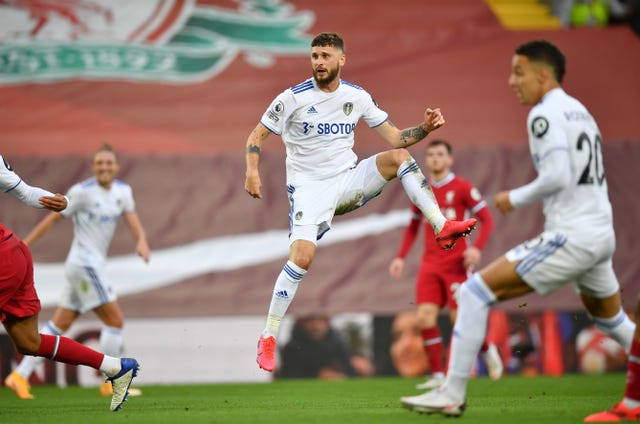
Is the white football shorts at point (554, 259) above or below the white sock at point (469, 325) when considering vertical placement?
above

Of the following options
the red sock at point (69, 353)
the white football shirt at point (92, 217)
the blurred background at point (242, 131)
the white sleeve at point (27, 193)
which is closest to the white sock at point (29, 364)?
the white football shirt at point (92, 217)

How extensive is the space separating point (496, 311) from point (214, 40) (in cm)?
537

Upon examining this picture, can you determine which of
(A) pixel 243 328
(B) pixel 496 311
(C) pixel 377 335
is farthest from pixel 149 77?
(B) pixel 496 311

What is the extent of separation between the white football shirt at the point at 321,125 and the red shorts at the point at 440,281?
90.0 inches

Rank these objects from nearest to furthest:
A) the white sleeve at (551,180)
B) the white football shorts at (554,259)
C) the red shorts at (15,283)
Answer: the white sleeve at (551,180) → the white football shorts at (554,259) → the red shorts at (15,283)

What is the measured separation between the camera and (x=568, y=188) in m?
5.59

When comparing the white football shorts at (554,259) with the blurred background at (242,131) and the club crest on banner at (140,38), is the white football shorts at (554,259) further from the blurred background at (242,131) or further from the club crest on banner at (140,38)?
the club crest on banner at (140,38)

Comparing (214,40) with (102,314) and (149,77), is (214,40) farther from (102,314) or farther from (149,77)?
(102,314)

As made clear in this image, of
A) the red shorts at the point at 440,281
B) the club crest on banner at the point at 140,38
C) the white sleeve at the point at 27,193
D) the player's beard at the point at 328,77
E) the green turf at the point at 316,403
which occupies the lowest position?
the green turf at the point at 316,403

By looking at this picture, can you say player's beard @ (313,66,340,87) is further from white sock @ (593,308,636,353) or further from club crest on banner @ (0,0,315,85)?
club crest on banner @ (0,0,315,85)

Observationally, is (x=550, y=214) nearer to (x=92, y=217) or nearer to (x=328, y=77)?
(x=328, y=77)

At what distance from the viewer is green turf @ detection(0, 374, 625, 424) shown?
6.35m

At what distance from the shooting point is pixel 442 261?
385 inches

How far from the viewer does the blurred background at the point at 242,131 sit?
11844 millimetres
